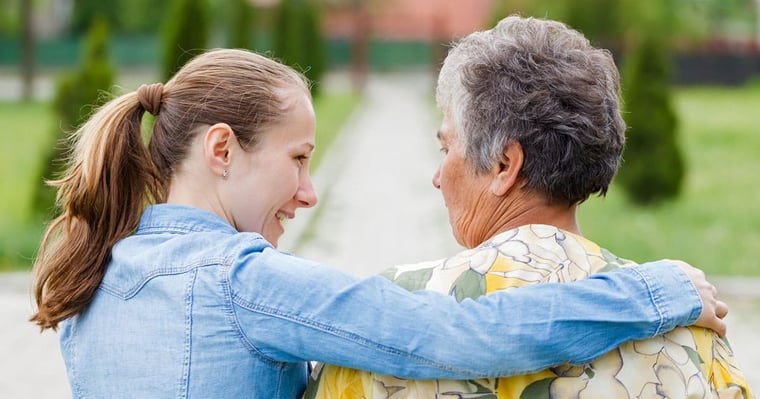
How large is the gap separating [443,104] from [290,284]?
1.65ft

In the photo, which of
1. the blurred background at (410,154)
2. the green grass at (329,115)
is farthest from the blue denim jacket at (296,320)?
the green grass at (329,115)

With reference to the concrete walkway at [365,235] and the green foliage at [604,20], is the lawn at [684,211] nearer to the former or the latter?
the concrete walkway at [365,235]

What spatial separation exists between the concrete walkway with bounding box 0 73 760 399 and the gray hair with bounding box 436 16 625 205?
454cm

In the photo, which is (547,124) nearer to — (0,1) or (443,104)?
(443,104)

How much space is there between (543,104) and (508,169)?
152mm

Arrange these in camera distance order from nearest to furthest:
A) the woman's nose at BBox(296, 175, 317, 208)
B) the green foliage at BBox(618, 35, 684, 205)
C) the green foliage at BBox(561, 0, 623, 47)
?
the woman's nose at BBox(296, 175, 317, 208) < the green foliage at BBox(618, 35, 684, 205) < the green foliage at BBox(561, 0, 623, 47)

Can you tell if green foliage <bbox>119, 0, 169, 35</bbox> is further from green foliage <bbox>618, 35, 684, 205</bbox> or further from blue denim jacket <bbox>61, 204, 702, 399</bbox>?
blue denim jacket <bbox>61, 204, 702, 399</bbox>

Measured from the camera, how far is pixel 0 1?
48375 mm

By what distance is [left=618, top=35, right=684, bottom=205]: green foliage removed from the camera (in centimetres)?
1237

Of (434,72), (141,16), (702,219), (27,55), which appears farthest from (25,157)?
(141,16)

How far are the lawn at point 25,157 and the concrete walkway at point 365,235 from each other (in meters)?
0.57

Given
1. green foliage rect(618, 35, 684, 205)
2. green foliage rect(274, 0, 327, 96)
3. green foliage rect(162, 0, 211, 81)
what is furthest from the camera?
green foliage rect(274, 0, 327, 96)

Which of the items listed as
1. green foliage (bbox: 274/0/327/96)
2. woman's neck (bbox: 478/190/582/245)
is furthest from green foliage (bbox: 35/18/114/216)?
green foliage (bbox: 274/0/327/96)

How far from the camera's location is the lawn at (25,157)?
9484mm
